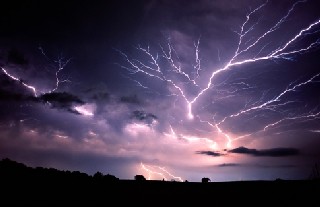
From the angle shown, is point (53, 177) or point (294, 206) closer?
point (294, 206)

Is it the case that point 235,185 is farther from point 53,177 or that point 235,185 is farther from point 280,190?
point 53,177

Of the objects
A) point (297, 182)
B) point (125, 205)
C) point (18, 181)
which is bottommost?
point (125, 205)

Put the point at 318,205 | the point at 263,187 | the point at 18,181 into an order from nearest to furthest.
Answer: the point at 318,205 < the point at 18,181 < the point at 263,187

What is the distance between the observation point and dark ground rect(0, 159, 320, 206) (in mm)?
5238

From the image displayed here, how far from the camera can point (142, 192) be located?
20.0 feet

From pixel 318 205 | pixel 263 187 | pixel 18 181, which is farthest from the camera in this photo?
pixel 263 187

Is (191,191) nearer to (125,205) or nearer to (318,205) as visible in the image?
(125,205)

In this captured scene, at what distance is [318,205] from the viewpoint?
5.06 m

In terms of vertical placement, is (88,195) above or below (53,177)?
below

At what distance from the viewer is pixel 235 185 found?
6184mm

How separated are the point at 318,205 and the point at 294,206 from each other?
1.54 feet

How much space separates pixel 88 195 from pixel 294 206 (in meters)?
4.73

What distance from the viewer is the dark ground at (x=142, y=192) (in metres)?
5.24

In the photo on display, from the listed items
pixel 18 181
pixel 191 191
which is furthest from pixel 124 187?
pixel 18 181
